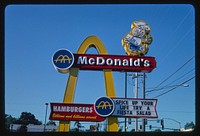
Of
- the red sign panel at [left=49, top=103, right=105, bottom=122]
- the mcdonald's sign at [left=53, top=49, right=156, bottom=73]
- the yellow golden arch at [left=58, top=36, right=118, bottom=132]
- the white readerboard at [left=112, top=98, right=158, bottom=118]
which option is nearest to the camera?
the yellow golden arch at [left=58, top=36, right=118, bottom=132]

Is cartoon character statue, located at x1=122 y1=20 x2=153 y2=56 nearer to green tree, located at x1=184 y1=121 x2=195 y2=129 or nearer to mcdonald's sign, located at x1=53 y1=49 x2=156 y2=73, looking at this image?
mcdonald's sign, located at x1=53 y1=49 x2=156 y2=73

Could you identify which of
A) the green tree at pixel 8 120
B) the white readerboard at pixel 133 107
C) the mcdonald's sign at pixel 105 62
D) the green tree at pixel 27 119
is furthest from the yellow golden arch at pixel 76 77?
the green tree at pixel 8 120

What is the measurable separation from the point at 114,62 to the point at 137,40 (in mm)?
789

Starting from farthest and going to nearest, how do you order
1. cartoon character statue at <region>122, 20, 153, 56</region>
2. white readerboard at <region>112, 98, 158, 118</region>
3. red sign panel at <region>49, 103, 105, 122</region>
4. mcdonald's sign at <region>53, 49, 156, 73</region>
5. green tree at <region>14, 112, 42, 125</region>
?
white readerboard at <region>112, 98, 158, 118</region> → red sign panel at <region>49, 103, 105, 122</region> → mcdonald's sign at <region>53, 49, 156, 73</region> → cartoon character statue at <region>122, 20, 153, 56</region> → green tree at <region>14, 112, 42, 125</region>

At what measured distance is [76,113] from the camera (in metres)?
5.21

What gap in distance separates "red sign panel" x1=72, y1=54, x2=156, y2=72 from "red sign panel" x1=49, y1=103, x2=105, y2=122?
0.60 m

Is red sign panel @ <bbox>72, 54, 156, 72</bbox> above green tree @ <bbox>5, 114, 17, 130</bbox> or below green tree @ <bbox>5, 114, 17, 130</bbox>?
above

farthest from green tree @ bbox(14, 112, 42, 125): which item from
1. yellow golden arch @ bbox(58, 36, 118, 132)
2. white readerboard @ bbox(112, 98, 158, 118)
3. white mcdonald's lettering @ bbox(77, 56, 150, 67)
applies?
white readerboard @ bbox(112, 98, 158, 118)

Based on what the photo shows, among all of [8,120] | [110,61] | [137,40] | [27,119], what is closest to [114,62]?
[110,61]

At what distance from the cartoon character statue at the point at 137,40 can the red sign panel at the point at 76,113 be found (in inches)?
39.0

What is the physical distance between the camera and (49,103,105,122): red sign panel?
4.59 meters
